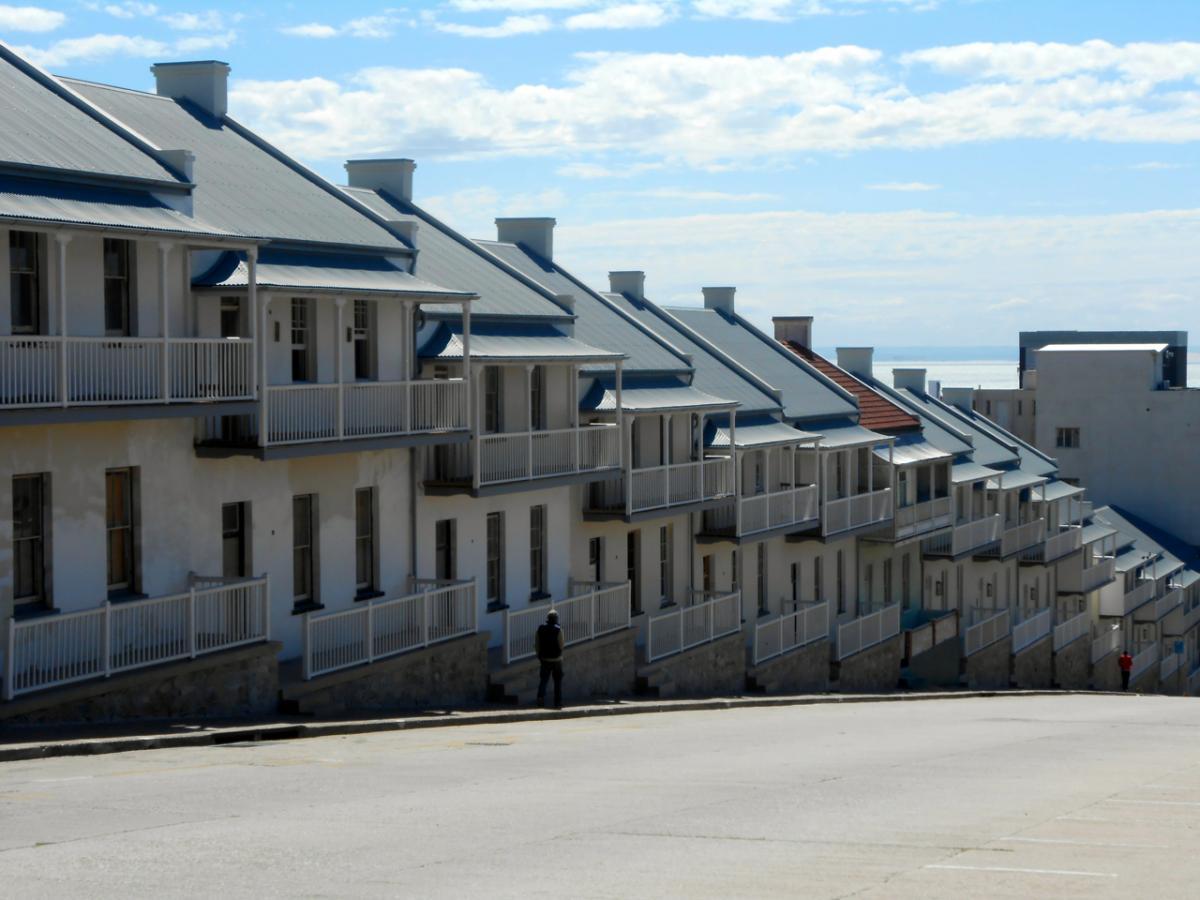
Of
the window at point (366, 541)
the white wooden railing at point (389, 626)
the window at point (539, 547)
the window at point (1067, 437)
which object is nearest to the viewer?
the white wooden railing at point (389, 626)

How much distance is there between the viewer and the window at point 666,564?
38.7 metres

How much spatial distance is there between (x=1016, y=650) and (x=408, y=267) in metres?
32.7

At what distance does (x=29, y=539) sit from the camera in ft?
70.9

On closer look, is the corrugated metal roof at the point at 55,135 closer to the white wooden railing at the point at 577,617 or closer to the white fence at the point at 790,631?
the white wooden railing at the point at 577,617

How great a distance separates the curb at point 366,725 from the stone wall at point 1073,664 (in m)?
25.4

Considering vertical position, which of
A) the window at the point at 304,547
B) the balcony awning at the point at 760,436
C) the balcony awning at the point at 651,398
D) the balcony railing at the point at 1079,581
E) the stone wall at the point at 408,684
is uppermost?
the balcony awning at the point at 651,398

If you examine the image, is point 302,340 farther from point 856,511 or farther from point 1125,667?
point 1125,667

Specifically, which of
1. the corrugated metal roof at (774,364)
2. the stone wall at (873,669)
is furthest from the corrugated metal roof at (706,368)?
the stone wall at (873,669)

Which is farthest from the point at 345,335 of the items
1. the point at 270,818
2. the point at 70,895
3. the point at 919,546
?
the point at 919,546

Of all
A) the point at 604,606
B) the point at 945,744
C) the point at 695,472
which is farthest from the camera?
the point at 695,472

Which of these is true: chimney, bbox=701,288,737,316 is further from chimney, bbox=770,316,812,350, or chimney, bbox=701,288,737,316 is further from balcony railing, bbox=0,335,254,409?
balcony railing, bbox=0,335,254,409

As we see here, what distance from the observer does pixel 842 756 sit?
21.2 metres

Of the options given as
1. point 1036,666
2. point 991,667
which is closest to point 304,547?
point 991,667

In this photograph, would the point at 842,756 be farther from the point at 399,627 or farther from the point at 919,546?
the point at 919,546
